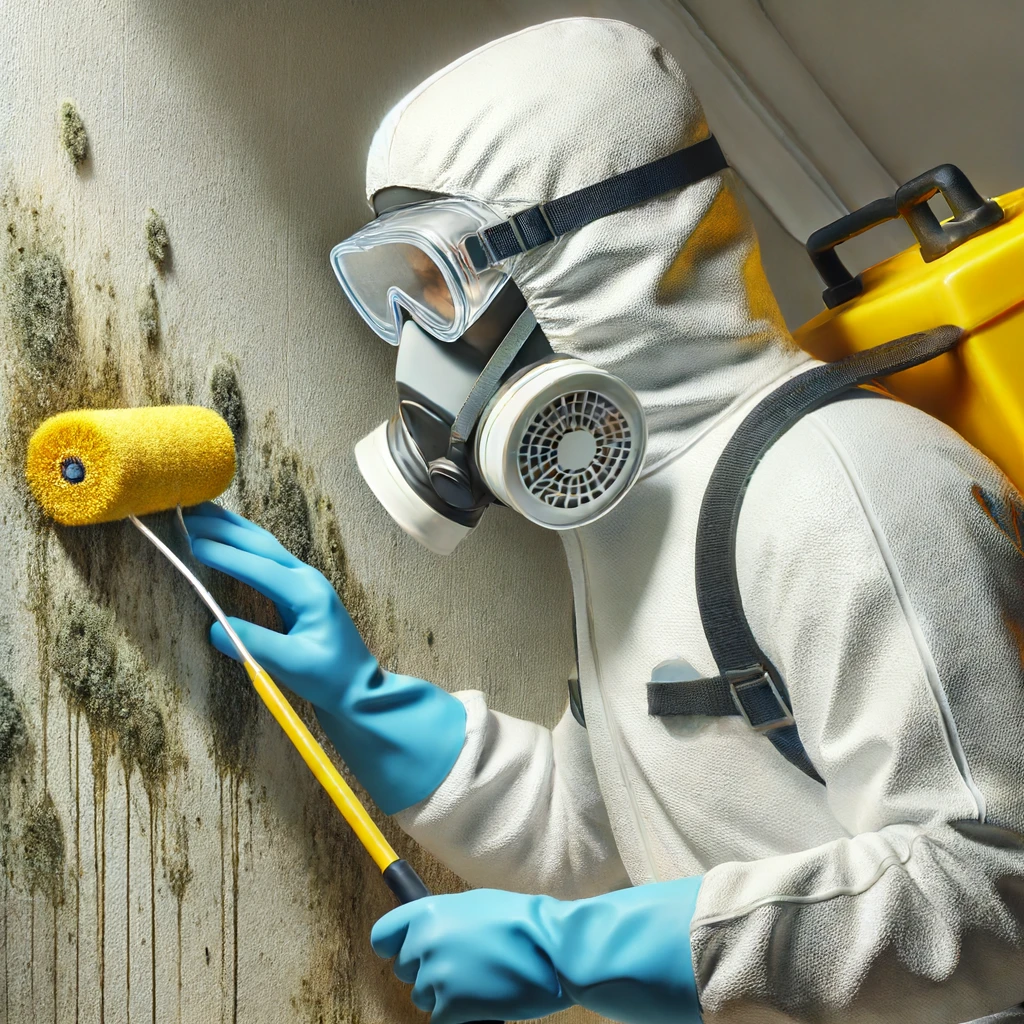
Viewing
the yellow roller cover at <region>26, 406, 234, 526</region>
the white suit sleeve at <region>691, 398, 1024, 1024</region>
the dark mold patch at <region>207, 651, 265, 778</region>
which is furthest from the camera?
the dark mold patch at <region>207, 651, 265, 778</region>

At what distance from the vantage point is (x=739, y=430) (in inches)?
37.7

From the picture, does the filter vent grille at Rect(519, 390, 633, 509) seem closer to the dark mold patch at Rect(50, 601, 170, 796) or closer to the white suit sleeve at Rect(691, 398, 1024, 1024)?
the white suit sleeve at Rect(691, 398, 1024, 1024)

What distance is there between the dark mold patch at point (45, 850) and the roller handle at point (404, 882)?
321 mm

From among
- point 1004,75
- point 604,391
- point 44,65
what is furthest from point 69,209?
point 1004,75

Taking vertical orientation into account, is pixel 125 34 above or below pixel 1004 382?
above

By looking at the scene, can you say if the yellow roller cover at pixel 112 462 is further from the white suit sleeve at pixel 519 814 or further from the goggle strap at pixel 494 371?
the white suit sleeve at pixel 519 814

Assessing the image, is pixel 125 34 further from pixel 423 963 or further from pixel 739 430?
pixel 423 963

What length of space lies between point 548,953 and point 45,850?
498mm

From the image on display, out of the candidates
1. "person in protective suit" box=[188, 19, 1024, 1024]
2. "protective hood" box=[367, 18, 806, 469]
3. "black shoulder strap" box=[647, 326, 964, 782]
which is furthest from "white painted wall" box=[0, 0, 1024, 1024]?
"black shoulder strap" box=[647, 326, 964, 782]

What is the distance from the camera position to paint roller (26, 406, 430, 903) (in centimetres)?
93

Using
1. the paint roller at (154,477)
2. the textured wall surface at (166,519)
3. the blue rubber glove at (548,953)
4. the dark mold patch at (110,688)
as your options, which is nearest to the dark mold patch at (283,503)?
the textured wall surface at (166,519)

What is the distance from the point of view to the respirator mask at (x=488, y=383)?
3.13 feet

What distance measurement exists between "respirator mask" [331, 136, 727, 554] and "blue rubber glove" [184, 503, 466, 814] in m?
0.14

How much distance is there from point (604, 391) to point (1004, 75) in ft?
4.03
